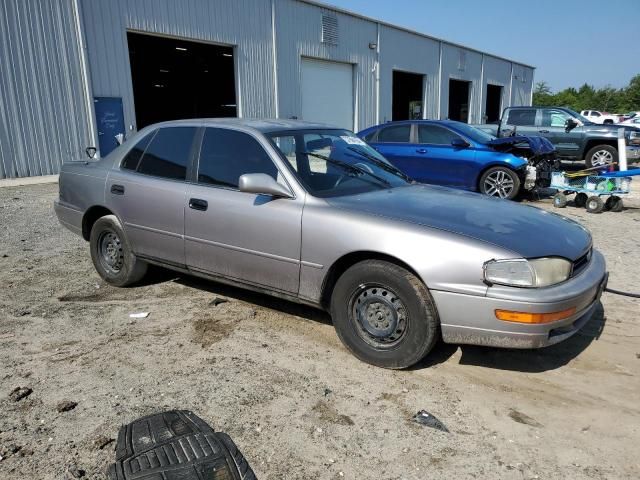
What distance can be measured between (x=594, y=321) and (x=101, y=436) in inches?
151

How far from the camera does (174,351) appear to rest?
376 cm

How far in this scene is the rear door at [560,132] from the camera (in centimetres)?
1402

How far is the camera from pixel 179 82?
29219 millimetres

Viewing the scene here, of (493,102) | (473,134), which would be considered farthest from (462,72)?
(473,134)

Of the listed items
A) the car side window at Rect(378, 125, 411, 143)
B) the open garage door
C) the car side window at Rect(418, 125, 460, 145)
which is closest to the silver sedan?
the car side window at Rect(418, 125, 460, 145)

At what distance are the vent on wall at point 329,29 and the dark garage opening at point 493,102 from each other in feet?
58.7

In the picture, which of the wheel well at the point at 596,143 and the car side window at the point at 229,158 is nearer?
the car side window at the point at 229,158

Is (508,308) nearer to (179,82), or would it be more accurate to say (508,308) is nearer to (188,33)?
(188,33)

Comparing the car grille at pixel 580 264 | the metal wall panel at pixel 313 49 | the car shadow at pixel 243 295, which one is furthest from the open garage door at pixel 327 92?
the car grille at pixel 580 264

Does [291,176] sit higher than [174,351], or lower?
higher

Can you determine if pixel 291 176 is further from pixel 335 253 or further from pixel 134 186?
pixel 134 186

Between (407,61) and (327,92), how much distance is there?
6181 mm

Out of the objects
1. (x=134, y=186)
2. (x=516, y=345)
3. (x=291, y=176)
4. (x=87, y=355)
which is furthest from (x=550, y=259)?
(x=134, y=186)

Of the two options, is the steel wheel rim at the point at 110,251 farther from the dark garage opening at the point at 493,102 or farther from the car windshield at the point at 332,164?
the dark garage opening at the point at 493,102
